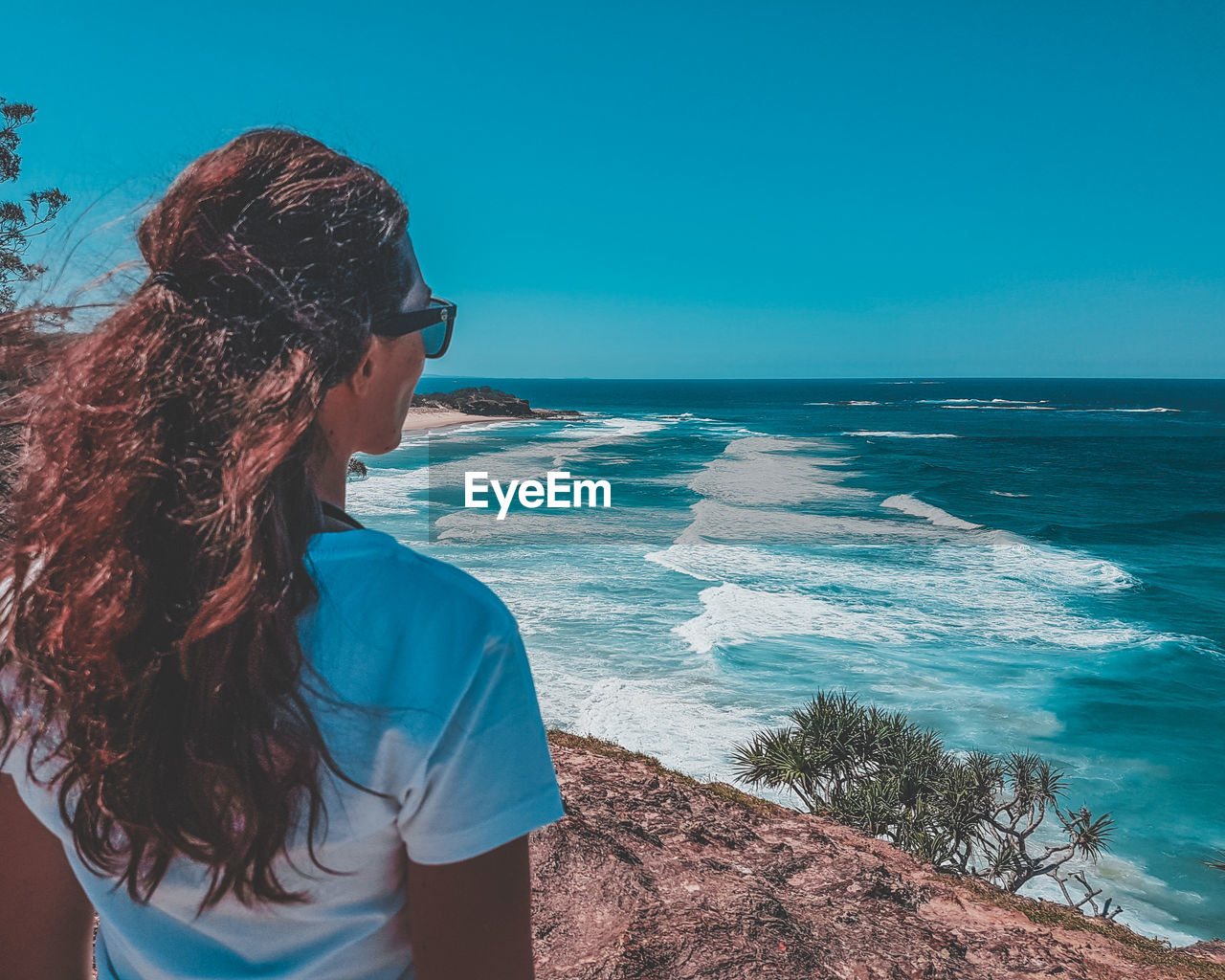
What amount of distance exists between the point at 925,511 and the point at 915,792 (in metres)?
26.9

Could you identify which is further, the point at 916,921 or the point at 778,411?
the point at 778,411

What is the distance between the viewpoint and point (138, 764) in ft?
2.60

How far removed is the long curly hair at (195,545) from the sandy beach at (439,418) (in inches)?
2702

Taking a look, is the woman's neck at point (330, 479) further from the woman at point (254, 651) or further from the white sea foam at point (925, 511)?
the white sea foam at point (925, 511)

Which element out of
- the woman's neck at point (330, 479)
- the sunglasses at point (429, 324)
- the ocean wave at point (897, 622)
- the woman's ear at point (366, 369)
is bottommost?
the ocean wave at point (897, 622)

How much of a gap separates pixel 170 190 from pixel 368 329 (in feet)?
0.93

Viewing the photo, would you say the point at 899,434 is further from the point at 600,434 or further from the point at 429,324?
the point at 429,324

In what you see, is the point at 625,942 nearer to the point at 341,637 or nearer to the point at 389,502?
the point at 341,637

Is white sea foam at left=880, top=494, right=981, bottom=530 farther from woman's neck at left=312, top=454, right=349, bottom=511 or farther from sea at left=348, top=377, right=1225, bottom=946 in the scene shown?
woman's neck at left=312, top=454, right=349, bottom=511

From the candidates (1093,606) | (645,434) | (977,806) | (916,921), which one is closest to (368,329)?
(916,921)

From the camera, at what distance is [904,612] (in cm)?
1867

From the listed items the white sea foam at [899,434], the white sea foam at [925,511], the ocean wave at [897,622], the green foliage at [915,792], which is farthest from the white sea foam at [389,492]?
the white sea foam at [899,434]

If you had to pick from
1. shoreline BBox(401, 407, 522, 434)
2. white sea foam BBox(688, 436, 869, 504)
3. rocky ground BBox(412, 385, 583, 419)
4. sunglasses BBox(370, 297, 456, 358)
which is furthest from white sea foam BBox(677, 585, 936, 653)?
rocky ground BBox(412, 385, 583, 419)

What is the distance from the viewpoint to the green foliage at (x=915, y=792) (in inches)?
309
